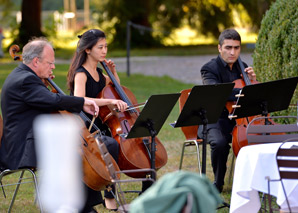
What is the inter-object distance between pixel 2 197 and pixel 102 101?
1.65 meters

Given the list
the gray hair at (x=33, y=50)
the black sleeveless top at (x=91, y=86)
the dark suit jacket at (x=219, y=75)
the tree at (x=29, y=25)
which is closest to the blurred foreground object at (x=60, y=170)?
the gray hair at (x=33, y=50)

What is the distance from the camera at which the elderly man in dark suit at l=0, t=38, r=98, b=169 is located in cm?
464

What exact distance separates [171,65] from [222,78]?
44.2 ft

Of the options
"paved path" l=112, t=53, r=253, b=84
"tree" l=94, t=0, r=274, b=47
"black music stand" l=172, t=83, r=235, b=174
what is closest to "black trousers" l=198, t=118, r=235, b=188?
"black music stand" l=172, t=83, r=235, b=174

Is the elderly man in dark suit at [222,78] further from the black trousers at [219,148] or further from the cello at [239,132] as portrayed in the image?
the cello at [239,132]

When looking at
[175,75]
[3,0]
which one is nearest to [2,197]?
[175,75]

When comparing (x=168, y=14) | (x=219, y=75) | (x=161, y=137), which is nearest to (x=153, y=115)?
(x=219, y=75)

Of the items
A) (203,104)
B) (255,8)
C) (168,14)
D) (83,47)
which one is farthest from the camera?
(168,14)

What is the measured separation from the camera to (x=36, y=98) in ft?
15.1

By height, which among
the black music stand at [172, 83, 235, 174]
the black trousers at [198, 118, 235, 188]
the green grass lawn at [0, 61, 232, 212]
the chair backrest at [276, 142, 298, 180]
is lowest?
the green grass lawn at [0, 61, 232, 212]

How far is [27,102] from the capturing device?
15.2ft

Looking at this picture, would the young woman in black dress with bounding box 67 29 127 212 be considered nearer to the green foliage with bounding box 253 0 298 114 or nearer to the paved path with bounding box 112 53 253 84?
the green foliage with bounding box 253 0 298 114

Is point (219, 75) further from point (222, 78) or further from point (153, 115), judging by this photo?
point (153, 115)

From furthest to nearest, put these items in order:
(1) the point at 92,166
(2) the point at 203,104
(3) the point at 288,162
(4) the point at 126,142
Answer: (4) the point at 126,142, (2) the point at 203,104, (1) the point at 92,166, (3) the point at 288,162
